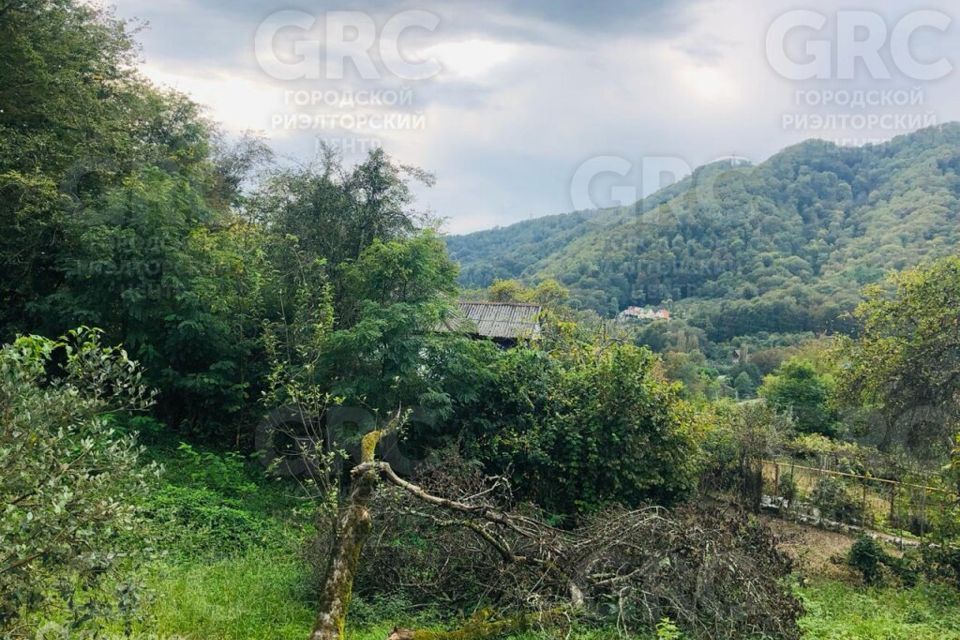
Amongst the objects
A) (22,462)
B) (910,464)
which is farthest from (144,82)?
(910,464)

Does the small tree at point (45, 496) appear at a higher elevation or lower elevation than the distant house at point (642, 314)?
lower

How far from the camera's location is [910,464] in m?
12.8

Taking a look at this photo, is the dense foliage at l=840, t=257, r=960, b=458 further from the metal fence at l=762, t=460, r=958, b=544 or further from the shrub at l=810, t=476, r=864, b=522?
the shrub at l=810, t=476, r=864, b=522

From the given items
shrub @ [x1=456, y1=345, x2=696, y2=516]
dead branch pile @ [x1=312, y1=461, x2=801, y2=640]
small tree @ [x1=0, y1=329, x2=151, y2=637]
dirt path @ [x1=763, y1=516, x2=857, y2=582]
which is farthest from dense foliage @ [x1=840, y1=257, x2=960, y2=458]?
small tree @ [x1=0, y1=329, x2=151, y2=637]

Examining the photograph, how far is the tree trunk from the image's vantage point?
4.64 m

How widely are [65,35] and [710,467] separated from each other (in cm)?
1538

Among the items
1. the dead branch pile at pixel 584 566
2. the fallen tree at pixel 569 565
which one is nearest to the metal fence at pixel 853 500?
the fallen tree at pixel 569 565

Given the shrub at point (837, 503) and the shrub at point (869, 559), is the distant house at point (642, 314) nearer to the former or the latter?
the shrub at point (837, 503)

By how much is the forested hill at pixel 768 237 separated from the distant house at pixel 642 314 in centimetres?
119

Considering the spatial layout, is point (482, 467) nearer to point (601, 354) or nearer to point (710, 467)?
point (601, 354)

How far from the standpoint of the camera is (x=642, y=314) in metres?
53.9

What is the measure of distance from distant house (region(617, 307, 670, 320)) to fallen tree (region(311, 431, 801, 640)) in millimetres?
45098

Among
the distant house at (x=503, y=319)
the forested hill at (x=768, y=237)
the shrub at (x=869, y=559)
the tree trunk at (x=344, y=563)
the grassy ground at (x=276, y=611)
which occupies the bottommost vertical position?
the shrub at (x=869, y=559)

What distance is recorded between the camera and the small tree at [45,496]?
2.97m
